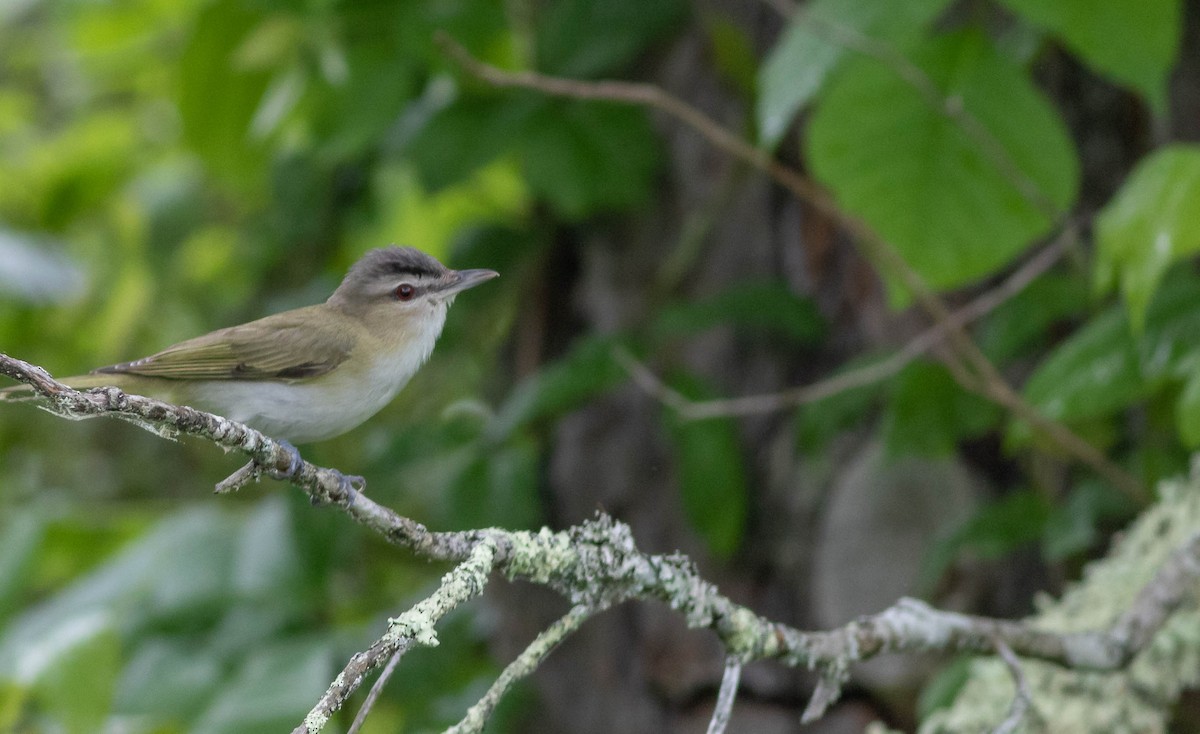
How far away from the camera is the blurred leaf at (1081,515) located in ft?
8.85

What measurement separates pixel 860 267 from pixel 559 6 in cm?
125

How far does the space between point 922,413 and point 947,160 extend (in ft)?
2.42

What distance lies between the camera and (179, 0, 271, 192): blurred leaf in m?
3.63

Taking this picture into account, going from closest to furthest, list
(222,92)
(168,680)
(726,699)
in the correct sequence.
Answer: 1. (726,699)
2. (168,680)
3. (222,92)

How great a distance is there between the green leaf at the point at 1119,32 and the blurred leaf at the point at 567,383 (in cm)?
134

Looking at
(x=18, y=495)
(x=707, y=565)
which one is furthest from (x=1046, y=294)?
(x=18, y=495)

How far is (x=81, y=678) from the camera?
280 centimetres

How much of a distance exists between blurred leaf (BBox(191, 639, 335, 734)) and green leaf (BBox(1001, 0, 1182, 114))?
2.30 meters

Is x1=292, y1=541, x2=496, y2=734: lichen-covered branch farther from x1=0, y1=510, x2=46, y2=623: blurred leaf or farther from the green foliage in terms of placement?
x1=0, y1=510, x2=46, y2=623: blurred leaf

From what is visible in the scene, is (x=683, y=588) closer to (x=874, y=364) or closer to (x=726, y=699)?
(x=726, y=699)

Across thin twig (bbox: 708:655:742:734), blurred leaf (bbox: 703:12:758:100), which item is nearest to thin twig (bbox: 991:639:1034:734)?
thin twig (bbox: 708:655:742:734)

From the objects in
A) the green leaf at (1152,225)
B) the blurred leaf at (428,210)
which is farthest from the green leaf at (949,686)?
the blurred leaf at (428,210)

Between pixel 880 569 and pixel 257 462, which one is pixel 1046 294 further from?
pixel 257 462

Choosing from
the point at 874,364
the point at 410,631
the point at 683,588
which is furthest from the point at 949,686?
the point at 410,631
